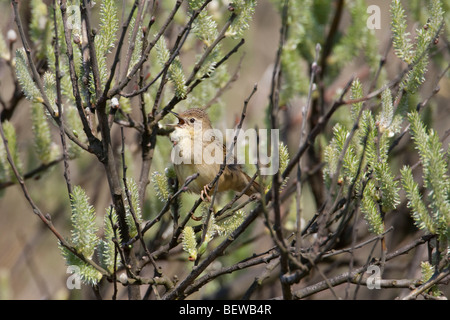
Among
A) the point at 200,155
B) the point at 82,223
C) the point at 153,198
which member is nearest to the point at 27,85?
the point at 82,223

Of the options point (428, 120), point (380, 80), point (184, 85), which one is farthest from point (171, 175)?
point (428, 120)

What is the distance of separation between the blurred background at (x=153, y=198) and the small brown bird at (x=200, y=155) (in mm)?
282

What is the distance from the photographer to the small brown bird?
3.79 m

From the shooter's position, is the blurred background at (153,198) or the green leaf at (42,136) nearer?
the green leaf at (42,136)

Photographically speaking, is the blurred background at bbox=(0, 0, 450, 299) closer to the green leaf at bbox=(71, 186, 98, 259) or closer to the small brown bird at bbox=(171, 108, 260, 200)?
the small brown bird at bbox=(171, 108, 260, 200)

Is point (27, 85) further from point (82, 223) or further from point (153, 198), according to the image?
Answer: point (153, 198)

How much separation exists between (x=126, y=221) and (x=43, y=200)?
2816 mm

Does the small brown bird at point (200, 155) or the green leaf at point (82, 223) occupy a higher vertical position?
the small brown bird at point (200, 155)

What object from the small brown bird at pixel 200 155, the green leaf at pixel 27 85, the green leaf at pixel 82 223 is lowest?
the green leaf at pixel 82 223

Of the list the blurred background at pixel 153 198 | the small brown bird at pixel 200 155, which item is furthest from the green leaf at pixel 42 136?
the small brown bird at pixel 200 155

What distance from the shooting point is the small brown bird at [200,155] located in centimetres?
379

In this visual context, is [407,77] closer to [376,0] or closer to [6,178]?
[6,178]

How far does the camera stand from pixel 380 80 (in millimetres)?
4395

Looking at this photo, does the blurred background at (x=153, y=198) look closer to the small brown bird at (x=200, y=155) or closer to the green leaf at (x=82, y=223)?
the small brown bird at (x=200, y=155)
